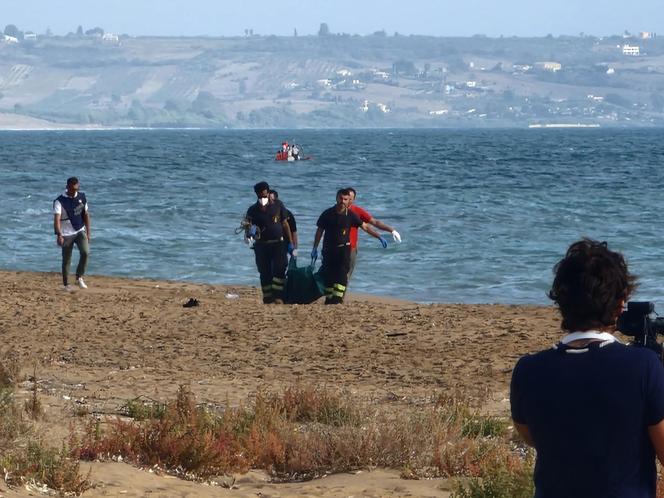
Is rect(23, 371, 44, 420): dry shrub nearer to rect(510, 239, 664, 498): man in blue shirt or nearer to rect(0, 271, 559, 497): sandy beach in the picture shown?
rect(0, 271, 559, 497): sandy beach

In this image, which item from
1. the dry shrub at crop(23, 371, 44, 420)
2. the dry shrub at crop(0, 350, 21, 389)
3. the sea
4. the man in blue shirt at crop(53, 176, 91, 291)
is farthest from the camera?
the sea

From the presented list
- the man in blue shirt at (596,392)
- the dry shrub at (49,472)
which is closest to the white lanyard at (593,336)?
the man in blue shirt at (596,392)

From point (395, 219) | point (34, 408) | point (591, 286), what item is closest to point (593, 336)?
point (591, 286)

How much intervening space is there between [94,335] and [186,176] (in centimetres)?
3864

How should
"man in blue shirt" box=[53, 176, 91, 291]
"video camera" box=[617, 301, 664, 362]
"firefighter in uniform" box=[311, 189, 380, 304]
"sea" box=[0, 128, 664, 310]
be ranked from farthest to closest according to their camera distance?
"sea" box=[0, 128, 664, 310] → "man in blue shirt" box=[53, 176, 91, 291] → "firefighter in uniform" box=[311, 189, 380, 304] → "video camera" box=[617, 301, 664, 362]

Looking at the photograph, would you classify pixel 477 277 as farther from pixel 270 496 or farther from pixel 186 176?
pixel 186 176

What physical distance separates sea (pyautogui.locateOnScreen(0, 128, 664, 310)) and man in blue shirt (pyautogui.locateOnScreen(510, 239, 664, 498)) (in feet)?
44.1

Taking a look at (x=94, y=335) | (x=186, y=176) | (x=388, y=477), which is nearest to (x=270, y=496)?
(x=388, y=477)

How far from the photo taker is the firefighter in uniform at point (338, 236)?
43.8 ft

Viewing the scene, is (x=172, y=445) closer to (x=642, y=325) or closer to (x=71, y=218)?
(x=642, y=325)

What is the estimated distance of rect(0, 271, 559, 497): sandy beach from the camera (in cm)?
637

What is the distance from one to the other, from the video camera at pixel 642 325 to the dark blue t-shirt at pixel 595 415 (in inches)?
6.2

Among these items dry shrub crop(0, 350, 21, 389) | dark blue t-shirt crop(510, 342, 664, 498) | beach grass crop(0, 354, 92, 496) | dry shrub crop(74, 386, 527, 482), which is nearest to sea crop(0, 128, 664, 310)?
dry shrub crop(0, 350, 21, 389)

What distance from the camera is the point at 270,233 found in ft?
45.1
